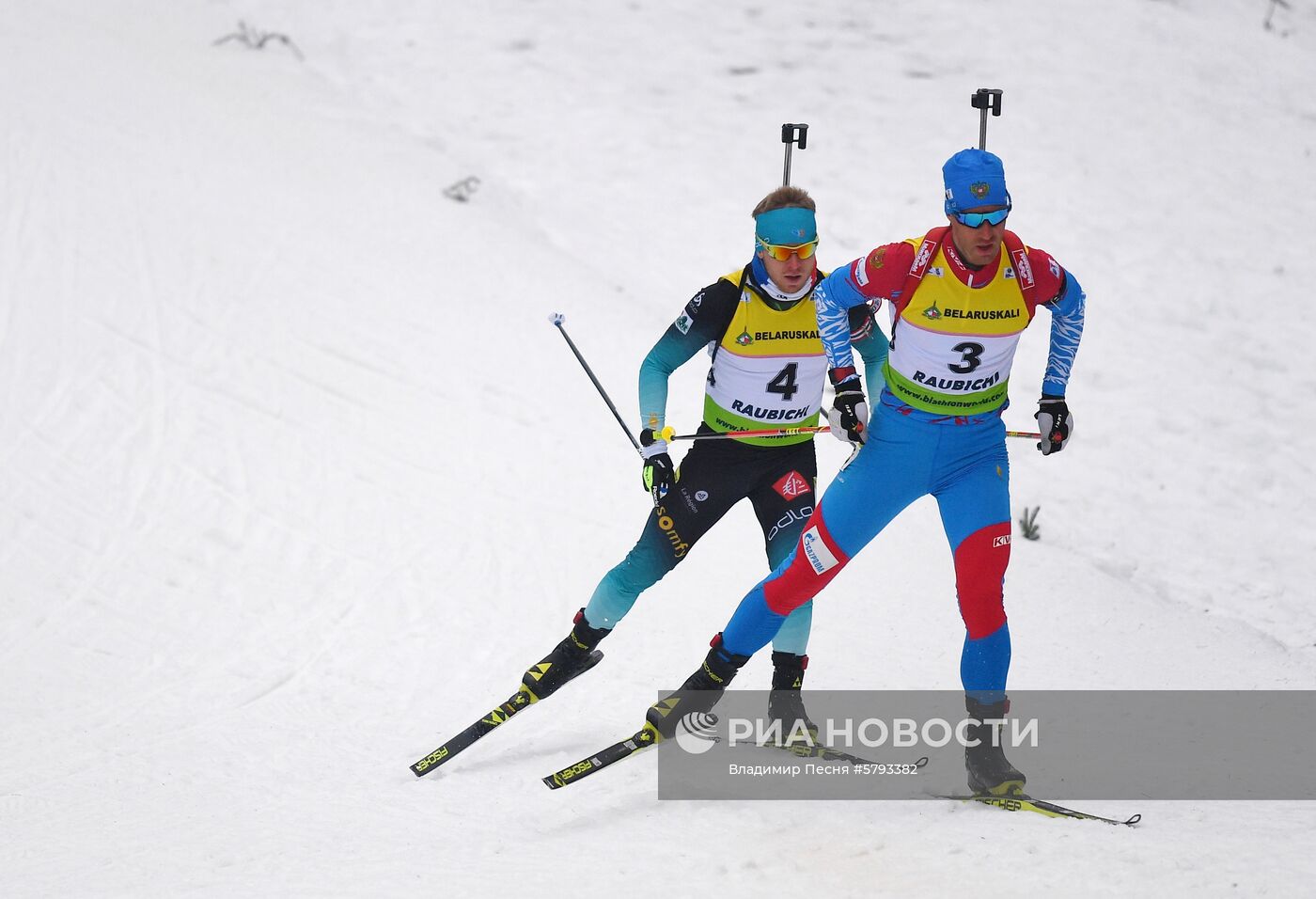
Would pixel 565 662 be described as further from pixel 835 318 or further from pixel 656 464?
pixel 835 318

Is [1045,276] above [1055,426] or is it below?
above

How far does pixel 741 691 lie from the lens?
21.1ft

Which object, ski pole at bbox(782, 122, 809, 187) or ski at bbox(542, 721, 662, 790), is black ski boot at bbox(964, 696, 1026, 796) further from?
ski pole at bbox(782, 122, 809, 187)

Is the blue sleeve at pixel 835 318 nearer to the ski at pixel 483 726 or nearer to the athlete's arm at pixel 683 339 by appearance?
the athlete's arm at pixel 683 339

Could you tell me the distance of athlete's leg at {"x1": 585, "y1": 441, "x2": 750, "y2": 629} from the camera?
211 inches

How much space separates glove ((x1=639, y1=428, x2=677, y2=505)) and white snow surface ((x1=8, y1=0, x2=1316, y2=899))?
1.30m

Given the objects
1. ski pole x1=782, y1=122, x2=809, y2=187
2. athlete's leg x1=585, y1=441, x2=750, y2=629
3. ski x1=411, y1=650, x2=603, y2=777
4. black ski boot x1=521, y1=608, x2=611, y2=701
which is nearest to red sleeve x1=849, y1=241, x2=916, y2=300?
ski pole x1=782, y1=122, x2=809, y2=187

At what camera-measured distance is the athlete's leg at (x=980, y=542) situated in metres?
4.60

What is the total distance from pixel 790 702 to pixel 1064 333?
6.53ft


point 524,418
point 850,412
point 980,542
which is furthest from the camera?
point 524,418

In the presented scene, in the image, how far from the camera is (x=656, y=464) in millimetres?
5156

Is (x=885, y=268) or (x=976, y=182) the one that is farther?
(x=885, y=268)

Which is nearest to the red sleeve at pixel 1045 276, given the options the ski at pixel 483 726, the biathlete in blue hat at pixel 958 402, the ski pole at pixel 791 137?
the biathlete in blue hat at pixel 958 402

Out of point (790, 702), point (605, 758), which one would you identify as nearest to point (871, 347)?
point (790, 702)
